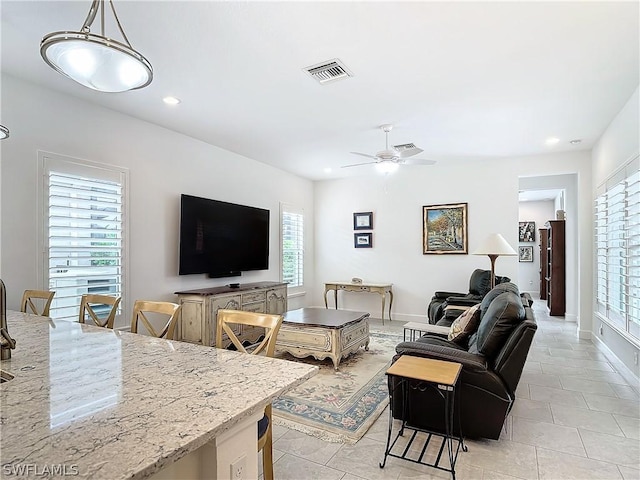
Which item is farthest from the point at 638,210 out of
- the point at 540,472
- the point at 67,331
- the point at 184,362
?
the point at 67,331

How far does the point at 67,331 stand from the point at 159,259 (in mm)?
2523

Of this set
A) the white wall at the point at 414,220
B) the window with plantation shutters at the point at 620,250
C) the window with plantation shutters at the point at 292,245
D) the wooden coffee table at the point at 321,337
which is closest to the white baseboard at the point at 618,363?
the window with plantation shutters at the point at 620,250

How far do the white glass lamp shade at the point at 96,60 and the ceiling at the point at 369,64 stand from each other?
933 mm

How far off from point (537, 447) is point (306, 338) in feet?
7.45

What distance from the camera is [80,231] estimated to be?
3.55 metres

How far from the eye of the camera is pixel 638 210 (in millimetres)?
3355

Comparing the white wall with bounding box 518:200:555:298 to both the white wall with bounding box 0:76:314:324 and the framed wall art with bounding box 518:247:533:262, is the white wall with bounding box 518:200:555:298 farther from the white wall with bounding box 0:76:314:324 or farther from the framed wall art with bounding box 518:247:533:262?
the white wall with bounding box 0:76:314:324

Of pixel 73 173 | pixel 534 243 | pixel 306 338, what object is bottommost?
pixel 306 338

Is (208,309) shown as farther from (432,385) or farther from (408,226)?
(408,226)

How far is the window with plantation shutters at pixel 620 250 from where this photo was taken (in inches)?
135

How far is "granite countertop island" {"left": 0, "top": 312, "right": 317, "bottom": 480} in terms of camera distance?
763 mm

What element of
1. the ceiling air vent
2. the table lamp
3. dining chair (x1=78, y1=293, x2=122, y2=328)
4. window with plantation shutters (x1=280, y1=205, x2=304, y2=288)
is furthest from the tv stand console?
the table lamp

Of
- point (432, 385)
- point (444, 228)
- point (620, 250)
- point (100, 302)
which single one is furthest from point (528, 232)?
point (100, 302)

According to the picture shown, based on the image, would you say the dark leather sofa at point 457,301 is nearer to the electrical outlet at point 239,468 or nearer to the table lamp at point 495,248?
the table lamp at point 495,248
